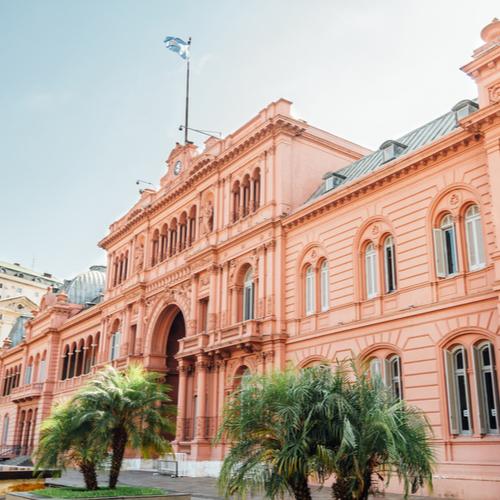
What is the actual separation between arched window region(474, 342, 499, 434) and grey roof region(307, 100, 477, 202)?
8481 mm

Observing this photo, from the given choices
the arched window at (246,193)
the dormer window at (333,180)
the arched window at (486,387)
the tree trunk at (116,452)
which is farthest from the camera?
the arched window at (246,193)

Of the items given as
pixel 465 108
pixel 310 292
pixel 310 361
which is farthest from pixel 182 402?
pixel 465 108

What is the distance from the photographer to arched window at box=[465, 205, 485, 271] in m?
22.1

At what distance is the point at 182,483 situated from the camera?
28.4 m

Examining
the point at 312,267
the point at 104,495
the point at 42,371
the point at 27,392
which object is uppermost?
the point at 312,267

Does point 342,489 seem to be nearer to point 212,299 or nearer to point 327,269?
point 327,269

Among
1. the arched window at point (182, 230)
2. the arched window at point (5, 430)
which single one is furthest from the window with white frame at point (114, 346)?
the arched window at point (5, 430)

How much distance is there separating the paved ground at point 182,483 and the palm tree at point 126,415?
2605mm

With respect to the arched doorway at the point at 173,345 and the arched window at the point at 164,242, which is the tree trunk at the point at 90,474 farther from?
the arched window at the point at 164,242

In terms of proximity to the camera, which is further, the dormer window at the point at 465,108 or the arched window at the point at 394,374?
the dormer window at the point at 465,108

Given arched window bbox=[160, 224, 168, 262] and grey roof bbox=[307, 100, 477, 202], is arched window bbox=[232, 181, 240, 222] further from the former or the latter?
arched window bbox=[160, 224, 168, 262]

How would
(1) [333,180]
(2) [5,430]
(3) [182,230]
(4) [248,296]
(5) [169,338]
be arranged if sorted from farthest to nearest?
(2) [5,430] < (5) [169,338] < (3) [182,230] < (4) [248,296] < (1) [333,180]

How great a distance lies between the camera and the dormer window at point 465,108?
25.2 meters

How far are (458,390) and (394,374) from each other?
3120mm
